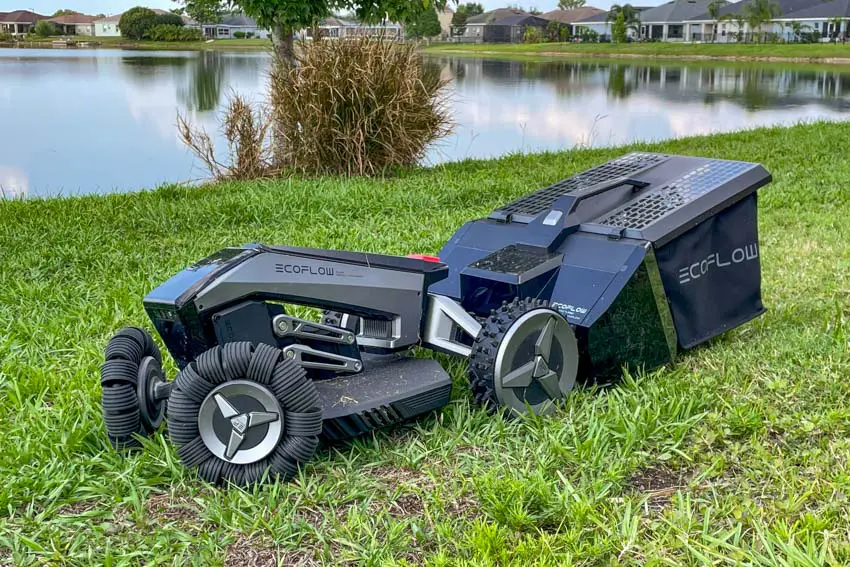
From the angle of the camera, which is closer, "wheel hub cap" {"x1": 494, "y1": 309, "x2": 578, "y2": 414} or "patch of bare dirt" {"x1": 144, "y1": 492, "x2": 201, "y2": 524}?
"patch of bare dirt" {"x1": 144, "y1": 492, "x2": 201, "y2": 524}

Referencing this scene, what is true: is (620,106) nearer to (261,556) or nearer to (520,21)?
(261,556)

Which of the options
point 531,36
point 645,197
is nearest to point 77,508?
point 645,197

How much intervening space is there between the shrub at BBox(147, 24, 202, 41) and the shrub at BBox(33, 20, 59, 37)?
12.8 metres

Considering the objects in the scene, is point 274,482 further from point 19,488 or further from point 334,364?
point 19,488

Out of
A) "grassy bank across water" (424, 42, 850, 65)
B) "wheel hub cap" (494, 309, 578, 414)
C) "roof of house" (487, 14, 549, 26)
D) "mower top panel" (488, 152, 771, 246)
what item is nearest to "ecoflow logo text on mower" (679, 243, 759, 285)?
"mower top panel" (488, 152, 771, 246)

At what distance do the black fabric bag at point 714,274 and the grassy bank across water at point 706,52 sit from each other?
1601 inches

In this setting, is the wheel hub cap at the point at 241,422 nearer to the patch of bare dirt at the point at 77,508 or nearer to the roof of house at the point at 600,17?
the patch of bare dirt at the point at 77,508

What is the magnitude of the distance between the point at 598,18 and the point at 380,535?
81.1 metres

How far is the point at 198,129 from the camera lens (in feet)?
28.2

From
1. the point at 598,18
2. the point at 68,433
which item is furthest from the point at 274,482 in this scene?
the point at 598,18

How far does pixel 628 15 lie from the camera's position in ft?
241

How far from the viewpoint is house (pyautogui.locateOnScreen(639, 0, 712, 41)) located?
237ft

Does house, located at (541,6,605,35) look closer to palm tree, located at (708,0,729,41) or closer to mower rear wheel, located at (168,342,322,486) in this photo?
palm tree, located at (708,0,729,41)

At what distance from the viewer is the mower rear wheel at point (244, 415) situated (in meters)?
2.27
